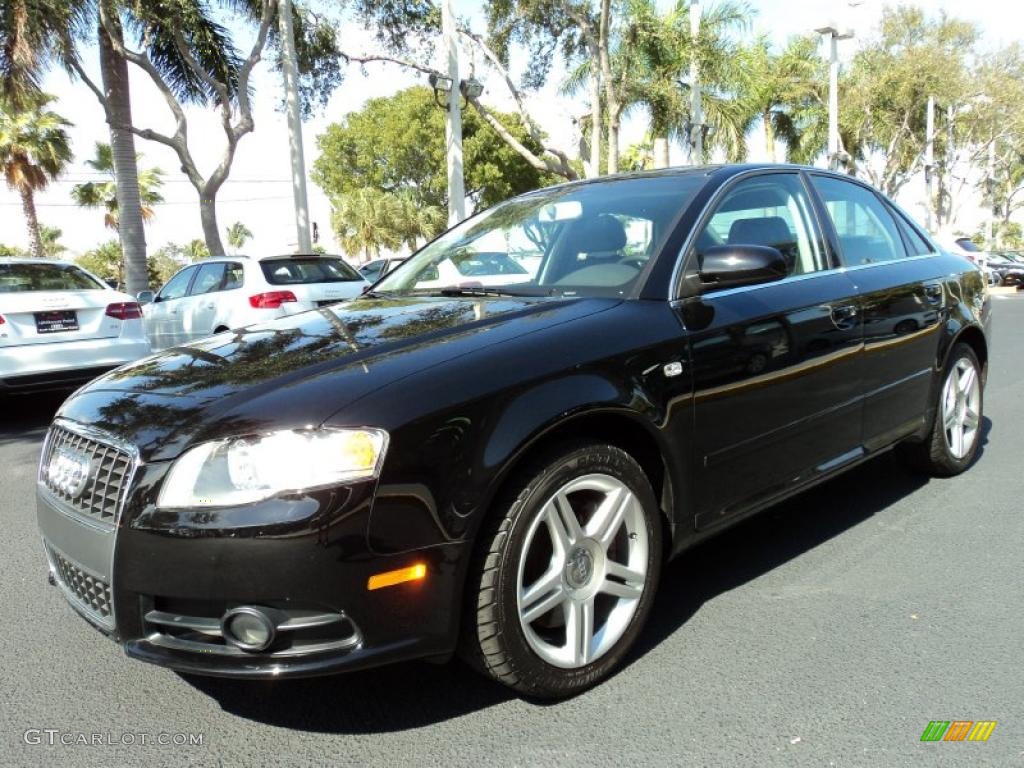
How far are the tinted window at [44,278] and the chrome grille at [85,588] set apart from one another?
5.75 m

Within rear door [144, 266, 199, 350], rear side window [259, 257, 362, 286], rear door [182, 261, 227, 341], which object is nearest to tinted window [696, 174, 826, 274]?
rear side window [259, 257, 362, 286]

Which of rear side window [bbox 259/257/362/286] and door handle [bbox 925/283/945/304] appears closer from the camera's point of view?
door handle [bbox 925/283/945/304]

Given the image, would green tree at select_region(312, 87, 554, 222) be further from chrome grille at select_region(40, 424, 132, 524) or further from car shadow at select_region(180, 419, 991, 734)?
chrome grille at select_region(40, 424, 132, 524)

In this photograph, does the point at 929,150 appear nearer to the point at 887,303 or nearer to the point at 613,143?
the point at 613,143

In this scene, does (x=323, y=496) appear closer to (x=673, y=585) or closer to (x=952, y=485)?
(x=673, y=585)

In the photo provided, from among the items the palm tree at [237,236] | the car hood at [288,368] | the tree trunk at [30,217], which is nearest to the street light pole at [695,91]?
the car hood at [288,368]

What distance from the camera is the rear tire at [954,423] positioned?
442 cm

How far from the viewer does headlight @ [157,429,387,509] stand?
206cm

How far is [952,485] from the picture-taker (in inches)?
181

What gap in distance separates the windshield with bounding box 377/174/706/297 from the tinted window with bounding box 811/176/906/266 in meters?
0.87

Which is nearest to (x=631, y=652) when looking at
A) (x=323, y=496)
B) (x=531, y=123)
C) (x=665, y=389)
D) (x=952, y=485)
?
(x=665, y=389)

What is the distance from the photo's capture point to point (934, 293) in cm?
421

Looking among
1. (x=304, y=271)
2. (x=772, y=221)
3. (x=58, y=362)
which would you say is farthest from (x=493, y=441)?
(x=304, y=271)

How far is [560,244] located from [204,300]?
302 inches
